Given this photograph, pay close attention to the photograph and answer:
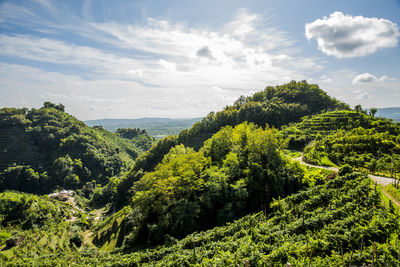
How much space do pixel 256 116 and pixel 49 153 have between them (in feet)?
437

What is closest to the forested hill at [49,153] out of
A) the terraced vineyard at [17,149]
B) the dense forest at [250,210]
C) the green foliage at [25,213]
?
the terraced vineyard at [17,149]

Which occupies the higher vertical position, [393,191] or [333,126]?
[333,126]

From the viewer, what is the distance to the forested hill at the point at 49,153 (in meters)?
102

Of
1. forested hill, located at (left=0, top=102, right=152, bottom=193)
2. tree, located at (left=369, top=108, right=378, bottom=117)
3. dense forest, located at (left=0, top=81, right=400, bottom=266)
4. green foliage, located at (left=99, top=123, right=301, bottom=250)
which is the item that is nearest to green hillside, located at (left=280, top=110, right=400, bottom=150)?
dense forest, located at (left=0, top=81, right=400, bottom=266)

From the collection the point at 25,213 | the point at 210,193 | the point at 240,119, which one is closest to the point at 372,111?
the point at 240,119

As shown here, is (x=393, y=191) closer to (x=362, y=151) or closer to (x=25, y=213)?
(x=362, y=151)

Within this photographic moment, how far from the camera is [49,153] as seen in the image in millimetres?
120312

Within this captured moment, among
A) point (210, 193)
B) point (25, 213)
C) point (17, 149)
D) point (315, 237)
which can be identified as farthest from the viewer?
point (17, 149)

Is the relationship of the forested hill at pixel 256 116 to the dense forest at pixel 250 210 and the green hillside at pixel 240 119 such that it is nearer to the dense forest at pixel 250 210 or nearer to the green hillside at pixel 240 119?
the green hillside at pixel 240 119

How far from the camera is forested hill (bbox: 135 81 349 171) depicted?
8438cm

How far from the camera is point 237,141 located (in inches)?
1406

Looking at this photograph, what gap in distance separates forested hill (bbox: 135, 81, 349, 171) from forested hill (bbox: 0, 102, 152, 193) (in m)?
57.2

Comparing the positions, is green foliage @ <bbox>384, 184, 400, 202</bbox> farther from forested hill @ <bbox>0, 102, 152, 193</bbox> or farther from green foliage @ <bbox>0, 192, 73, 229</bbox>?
forested hill @ <bbox>0, 102, 152, 193</bbox>

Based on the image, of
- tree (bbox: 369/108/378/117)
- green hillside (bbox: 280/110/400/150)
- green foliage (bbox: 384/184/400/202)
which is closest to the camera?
green foliage (bbox: 384/184/400/202)
